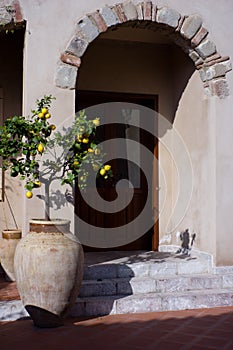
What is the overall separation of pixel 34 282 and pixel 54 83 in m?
2.16

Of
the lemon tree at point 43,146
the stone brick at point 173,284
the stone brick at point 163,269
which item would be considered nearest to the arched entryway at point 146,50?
the lemon tree at point 43,146

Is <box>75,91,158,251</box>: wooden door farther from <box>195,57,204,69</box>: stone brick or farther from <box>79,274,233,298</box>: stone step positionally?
<box>79,274,233,298</box>: stone step

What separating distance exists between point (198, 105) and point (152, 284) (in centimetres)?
238

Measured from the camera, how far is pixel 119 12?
5.53 meters

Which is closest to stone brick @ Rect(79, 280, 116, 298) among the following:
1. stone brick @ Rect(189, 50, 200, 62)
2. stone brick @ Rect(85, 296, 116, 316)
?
stone brick @ Rect(85, 296, 116, 316)

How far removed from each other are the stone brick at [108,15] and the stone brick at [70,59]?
56 cm

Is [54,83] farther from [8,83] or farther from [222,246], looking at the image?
[222,246]

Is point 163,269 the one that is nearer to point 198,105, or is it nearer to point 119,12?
point 198,105

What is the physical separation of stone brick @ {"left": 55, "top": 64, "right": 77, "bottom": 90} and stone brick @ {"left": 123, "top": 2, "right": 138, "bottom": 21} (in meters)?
0.90

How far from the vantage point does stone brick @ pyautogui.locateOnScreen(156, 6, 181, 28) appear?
18.6 ft

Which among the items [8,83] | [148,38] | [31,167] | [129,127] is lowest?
[31,167]

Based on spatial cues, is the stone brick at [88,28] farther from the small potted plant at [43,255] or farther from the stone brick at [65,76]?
the small potted plant at [43,255]

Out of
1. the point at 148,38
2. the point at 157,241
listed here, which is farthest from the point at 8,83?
the point at 157,241

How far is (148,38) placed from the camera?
23.1 feet
